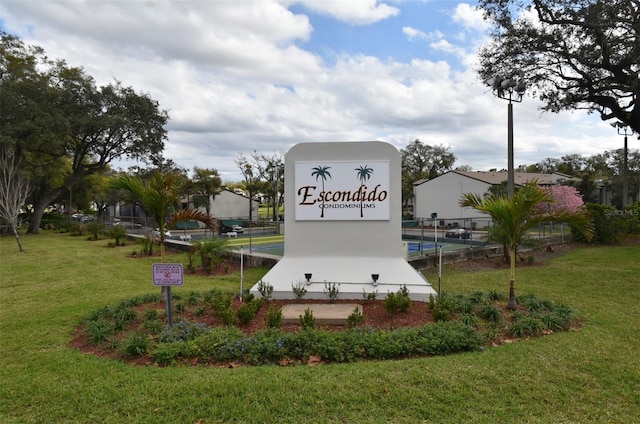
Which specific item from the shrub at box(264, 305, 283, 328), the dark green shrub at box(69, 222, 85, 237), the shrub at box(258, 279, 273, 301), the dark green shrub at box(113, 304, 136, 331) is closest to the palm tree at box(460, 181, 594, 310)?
the shrub at box(264, 305, 283, 328)

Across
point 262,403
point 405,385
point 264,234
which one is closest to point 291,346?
point 262,403

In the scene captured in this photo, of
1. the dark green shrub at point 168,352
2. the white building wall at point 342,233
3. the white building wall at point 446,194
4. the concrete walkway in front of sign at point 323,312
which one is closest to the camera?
the dark green shrub at point 168,352

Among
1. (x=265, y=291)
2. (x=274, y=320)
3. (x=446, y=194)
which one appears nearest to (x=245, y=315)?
(x=274, y=320)

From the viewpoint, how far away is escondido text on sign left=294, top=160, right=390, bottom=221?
8.50 meters

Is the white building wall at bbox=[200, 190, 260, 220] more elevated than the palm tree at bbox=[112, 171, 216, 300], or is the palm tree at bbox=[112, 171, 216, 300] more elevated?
the white building wall at bbox=[200, 190, 260, 220]

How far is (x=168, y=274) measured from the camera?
5.17 meters

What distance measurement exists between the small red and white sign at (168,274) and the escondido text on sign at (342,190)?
153 inches

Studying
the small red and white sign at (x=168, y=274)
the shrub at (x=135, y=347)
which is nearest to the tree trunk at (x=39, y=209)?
the small red and white sign at (x=168, y=274)

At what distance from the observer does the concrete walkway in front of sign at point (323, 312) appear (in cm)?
570

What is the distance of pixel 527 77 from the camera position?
50.5ft

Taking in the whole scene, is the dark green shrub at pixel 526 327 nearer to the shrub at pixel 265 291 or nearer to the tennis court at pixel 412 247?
the shrub at pixel 265 291

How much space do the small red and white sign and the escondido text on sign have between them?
3878mm

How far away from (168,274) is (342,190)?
449 cm

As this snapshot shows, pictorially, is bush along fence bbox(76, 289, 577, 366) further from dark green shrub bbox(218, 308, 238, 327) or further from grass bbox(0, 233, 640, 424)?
grass bbox(0, 233, 640, 424)
